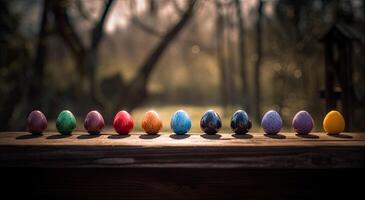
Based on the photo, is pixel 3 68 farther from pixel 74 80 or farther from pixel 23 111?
pixel 74 80

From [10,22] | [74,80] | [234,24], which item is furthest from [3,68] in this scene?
[234,24]

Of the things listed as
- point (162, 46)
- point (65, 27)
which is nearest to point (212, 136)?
point (65, 27)

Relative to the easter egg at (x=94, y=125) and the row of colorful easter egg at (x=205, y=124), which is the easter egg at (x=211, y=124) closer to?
the row of colorful easter egg at (x=205, y=124)

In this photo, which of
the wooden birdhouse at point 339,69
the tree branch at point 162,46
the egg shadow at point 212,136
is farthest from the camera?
the tree branch at point 162,46

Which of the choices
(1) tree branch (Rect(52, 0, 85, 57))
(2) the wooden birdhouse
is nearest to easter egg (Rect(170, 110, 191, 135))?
(2) the wooden birdhouse

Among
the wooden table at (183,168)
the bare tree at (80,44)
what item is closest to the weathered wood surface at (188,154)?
the wooden table at (183,168)

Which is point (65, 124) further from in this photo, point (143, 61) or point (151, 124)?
point (143, 61)
